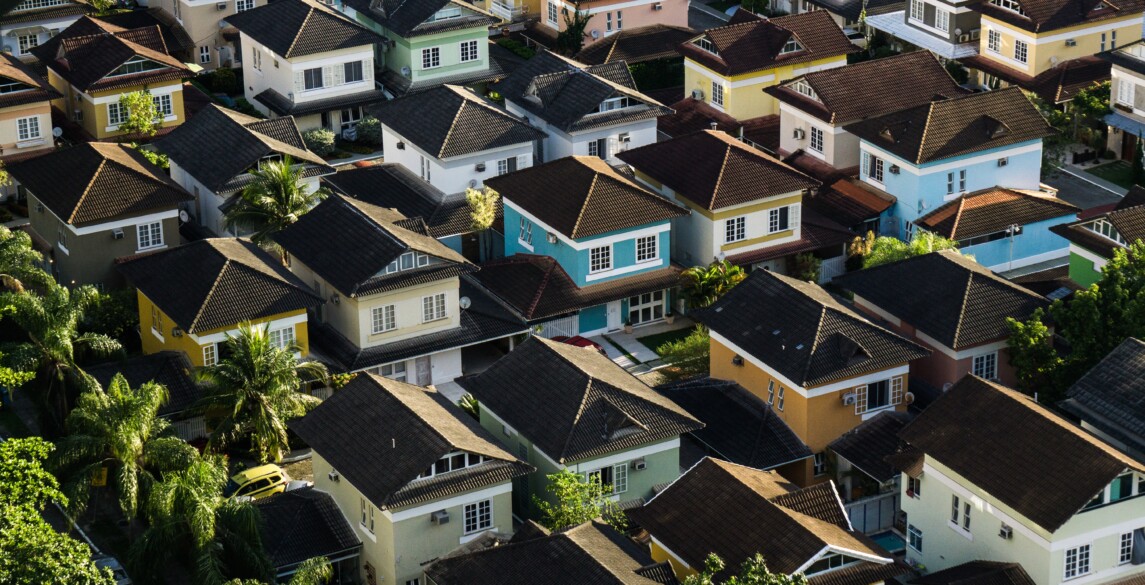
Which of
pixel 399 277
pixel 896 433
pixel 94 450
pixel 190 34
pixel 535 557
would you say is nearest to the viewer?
pixel 535 557

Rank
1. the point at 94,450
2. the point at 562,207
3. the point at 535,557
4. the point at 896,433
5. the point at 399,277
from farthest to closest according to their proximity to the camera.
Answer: the point at 562,207 → the point at 399,277 → the point at 896,433 → the point at 94,450 → the point at 535,557

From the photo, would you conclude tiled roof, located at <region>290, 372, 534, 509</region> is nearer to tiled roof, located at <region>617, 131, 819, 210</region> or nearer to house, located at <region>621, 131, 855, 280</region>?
house, located at <region>621, 131, 855, 280</region>

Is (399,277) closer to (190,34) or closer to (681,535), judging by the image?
(681,535)


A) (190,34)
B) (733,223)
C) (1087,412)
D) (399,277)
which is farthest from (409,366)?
(190,34)

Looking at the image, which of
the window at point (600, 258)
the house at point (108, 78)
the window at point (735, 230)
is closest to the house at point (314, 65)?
the house at point (108, 78)

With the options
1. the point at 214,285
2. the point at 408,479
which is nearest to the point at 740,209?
the point at 214,285

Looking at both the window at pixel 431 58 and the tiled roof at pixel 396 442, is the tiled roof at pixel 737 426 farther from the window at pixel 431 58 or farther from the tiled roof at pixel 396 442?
the window at pixel 431 58
